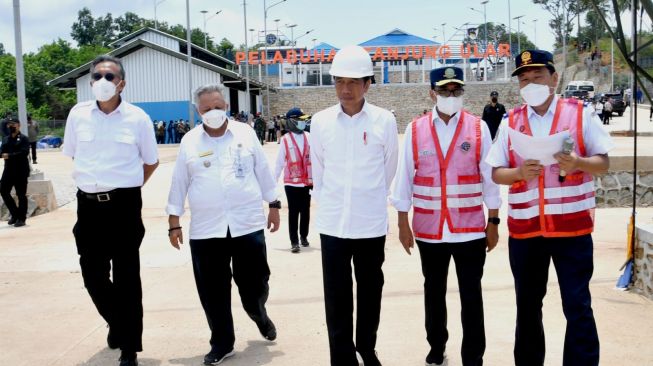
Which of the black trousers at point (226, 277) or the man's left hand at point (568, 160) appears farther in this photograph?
the black trousers at point (226, 277)

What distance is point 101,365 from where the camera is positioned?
4.99 m

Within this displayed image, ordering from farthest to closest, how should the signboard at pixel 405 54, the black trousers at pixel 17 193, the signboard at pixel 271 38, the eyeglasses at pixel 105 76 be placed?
the signboard at pixel 271 38, the signboard at pixel 405 54, the black trousers at pixel 17 193, the eyeglasses at pixel 105 76

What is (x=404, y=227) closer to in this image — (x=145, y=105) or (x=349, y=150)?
(x=349, y=150)

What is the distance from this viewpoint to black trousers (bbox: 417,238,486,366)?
14.6ft

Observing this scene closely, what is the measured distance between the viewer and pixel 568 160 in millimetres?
3807

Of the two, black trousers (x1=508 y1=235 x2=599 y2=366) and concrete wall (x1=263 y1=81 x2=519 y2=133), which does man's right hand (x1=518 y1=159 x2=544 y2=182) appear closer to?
black trousers (x1=508 y1=235 x2=599 y2=366)

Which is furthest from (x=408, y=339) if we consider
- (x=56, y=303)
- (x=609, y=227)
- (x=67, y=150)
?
(x=609, y=227)

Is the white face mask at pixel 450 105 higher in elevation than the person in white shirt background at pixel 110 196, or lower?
higher

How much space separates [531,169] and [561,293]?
72 centimetres

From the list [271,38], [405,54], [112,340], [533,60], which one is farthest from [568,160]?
[271,38]

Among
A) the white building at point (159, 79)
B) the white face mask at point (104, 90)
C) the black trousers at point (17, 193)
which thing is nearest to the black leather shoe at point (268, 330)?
the white face mask at point (104, 90)

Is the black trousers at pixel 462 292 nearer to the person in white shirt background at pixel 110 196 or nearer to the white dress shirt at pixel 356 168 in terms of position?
the white dress shirt at pixel 356 168

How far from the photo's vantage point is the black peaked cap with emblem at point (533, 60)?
4.12m

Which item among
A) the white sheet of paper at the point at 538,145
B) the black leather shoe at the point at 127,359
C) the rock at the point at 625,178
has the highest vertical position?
the white sheet of paper at the point at 538,145
